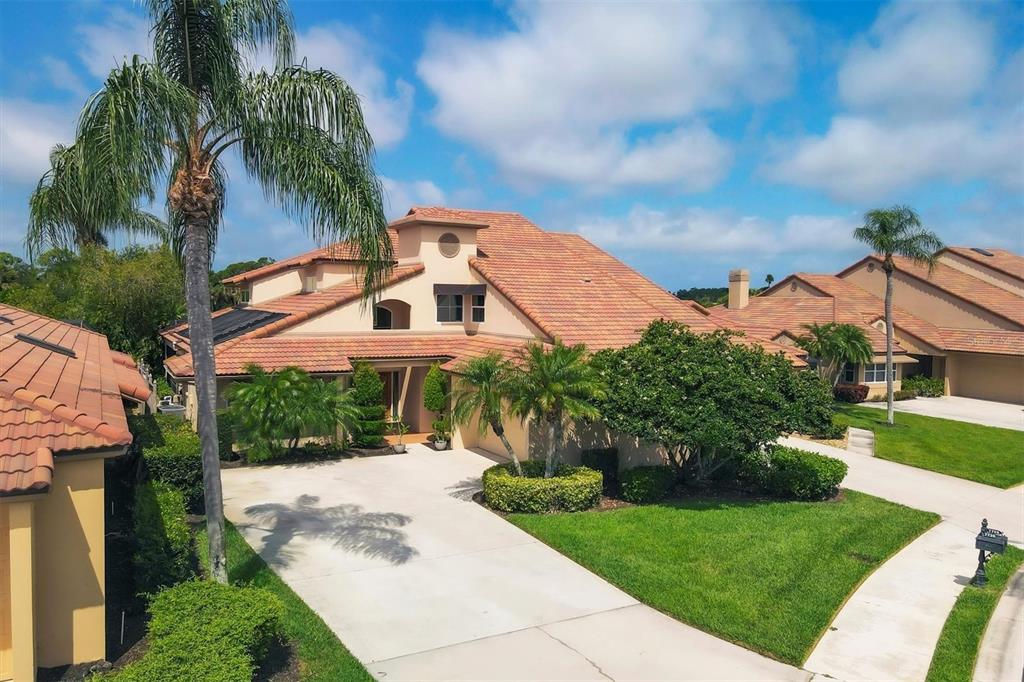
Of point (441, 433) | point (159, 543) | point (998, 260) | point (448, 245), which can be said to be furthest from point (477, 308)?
point (998, 260)

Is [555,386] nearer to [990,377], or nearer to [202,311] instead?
[202,311]

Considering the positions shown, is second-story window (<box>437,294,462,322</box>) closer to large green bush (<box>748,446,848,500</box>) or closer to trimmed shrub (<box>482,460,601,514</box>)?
trimmed shrub (<box>482,460,601,514</box>)

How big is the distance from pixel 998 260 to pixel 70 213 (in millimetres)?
51770

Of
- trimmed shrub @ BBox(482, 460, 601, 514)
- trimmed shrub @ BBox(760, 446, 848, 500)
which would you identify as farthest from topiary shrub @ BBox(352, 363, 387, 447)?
trimmed shrub @ BBox(760, 446, 848, 500)

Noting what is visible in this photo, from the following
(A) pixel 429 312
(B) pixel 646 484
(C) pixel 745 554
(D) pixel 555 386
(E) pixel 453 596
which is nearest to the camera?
(E) pixel 453 596

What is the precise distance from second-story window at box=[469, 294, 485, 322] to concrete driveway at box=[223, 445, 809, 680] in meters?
8.71

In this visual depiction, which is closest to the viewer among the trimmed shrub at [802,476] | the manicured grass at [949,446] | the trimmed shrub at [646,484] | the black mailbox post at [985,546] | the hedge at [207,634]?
the hedge at [207,634]

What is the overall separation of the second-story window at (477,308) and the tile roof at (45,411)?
523 inches

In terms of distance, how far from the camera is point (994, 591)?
12039 mm

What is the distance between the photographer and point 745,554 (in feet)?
42.3

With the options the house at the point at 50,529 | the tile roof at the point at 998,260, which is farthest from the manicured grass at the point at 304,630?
the tile roof at the point at 998,260

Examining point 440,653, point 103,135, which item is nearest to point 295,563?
point 440,653

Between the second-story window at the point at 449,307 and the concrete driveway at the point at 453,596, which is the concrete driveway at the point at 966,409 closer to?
the second-story window at the point at 449,307

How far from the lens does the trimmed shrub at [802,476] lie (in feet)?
56.2
